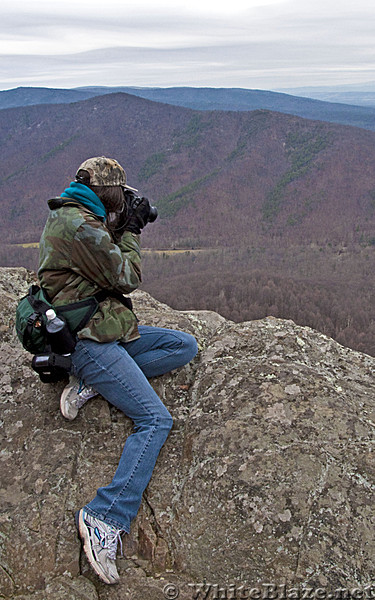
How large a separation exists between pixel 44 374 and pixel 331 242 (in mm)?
98571

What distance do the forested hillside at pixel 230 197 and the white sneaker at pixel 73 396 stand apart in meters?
32.4

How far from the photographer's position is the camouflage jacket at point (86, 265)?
148 inches

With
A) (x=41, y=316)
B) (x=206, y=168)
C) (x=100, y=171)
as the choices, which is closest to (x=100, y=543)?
(x=41, y=316)

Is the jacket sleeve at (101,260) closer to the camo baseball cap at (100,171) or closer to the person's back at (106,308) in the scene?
the person's back at (106,308)

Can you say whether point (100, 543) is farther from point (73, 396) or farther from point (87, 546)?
point (73, 396)

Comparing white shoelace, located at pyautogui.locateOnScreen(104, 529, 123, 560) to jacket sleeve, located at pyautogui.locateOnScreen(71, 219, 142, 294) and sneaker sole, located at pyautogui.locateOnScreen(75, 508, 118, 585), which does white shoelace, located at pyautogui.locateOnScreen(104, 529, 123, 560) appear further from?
jacket sleeve, located at pyautogui.locateOnScreen(71, 219, 142, 294)

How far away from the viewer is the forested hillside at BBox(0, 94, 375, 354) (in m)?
51.4

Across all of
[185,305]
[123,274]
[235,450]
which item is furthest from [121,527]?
[185,305]

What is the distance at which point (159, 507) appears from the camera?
3.75m

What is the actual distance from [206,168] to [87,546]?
494 feet

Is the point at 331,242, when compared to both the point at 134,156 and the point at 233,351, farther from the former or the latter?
the point at 233,351

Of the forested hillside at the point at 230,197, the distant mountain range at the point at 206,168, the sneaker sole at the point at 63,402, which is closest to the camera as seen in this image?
the sneaker sole at the point at 63,402

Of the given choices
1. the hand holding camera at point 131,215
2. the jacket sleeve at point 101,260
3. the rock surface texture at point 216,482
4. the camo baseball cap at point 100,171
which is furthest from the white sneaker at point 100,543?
the camo baseball cap at point 100,171

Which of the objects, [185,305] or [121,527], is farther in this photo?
[185,305]
